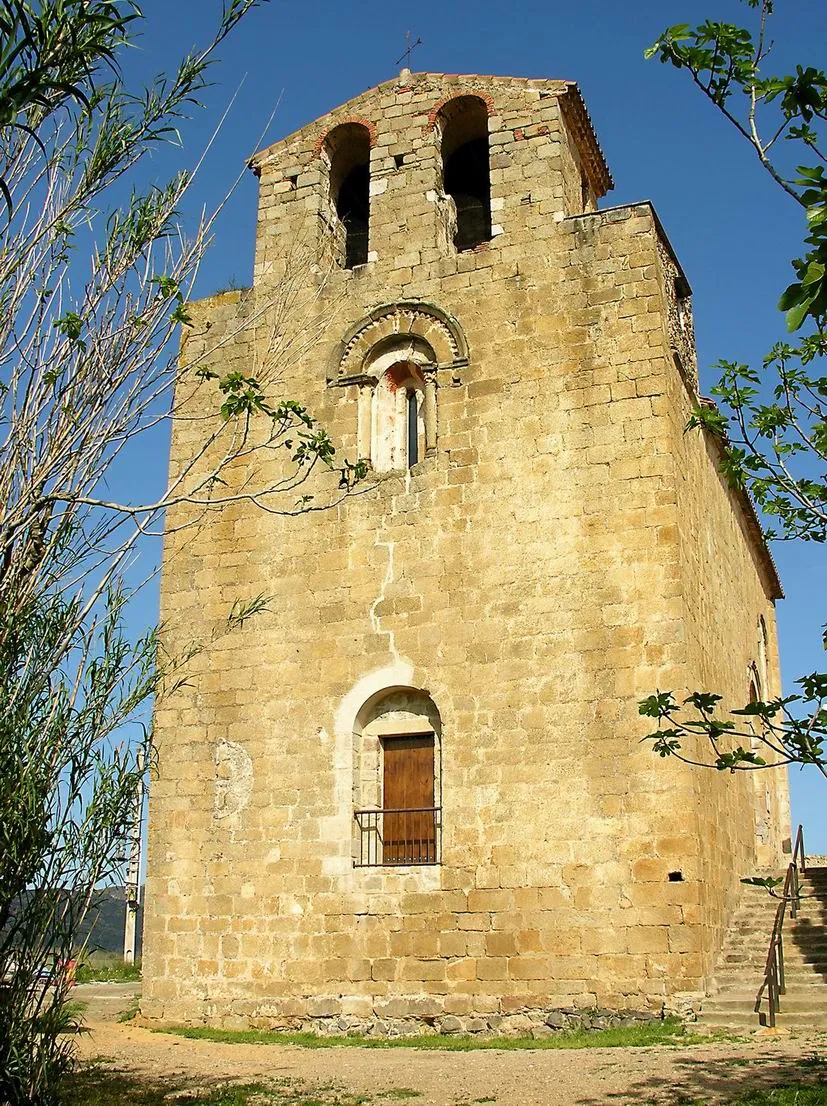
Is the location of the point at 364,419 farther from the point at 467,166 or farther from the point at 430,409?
the point at 467,166

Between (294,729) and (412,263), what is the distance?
18.9 feet

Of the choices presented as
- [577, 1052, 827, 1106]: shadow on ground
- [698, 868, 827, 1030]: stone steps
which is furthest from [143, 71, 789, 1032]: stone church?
[577, 1052, 827, 1106]: shadow on ground

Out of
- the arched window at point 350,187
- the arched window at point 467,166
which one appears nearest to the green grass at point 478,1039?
the arched window at point 350,187

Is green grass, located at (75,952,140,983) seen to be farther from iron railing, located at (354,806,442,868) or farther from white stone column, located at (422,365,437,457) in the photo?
white stone column, located at (422,365,437,457)

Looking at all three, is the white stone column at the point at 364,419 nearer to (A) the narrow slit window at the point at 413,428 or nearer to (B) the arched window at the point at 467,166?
(A) the narrow slit window at the point at 413,428

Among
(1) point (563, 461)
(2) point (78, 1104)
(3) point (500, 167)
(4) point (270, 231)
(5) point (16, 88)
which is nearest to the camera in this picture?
(5) point (16, 88)

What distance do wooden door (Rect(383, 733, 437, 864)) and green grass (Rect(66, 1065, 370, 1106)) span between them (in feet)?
11.8

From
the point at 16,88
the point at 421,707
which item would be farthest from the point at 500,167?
the point at 16,88

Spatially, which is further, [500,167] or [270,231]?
[270,231]

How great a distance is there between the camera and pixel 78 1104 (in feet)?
27.1

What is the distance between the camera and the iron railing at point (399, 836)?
12578mm

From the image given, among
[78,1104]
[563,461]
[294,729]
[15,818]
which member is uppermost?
[563,461]

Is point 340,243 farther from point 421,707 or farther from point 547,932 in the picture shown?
point 547,932

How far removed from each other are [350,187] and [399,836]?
8967 mm
